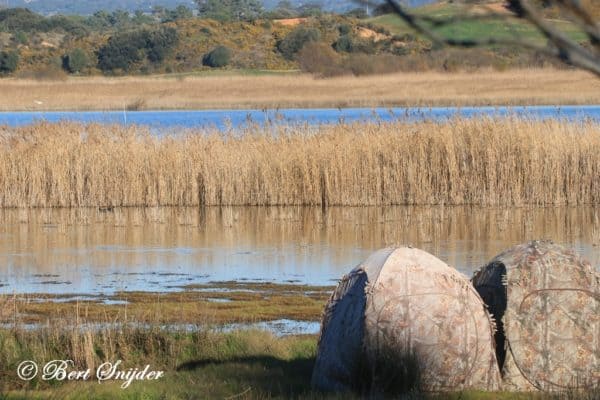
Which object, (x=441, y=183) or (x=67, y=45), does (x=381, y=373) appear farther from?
(x=67, y=45)

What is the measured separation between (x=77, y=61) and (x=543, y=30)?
76.3 m

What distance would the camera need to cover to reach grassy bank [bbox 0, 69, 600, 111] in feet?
174

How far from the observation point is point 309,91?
190 feet

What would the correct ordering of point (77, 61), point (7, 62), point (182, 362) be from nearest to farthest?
point (182, 362) < point (7, 62) < point (77, 61)

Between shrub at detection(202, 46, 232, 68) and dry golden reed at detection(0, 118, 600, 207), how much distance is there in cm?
5504

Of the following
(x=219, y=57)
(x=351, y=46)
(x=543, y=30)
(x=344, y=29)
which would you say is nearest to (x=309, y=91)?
(x=351, y=46)

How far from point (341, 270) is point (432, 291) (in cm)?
Result: 752

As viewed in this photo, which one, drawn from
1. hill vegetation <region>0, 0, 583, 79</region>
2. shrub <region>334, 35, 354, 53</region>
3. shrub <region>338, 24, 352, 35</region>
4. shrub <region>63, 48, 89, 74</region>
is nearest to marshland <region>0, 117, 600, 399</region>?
hill vegetation <region>0, 0, 583, 79</region>

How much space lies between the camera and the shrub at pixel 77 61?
77.8 metres

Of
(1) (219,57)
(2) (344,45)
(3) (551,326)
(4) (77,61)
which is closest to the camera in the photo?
(3) (551,326)

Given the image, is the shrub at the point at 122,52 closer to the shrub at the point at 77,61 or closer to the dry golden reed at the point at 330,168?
the shrub at the point at 77,61

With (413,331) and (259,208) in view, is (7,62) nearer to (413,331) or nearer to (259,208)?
(259,208)

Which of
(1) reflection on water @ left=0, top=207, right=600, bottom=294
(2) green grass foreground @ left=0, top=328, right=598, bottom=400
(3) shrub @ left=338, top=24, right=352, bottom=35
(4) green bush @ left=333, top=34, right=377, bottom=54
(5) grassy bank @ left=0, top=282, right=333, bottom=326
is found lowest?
(1) reflection on water @ left=0, top=207, right=600, bottom=294

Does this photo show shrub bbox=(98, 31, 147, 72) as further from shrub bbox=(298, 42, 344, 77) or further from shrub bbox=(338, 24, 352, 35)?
shrub bbox=(338, 24, 352, 35)
